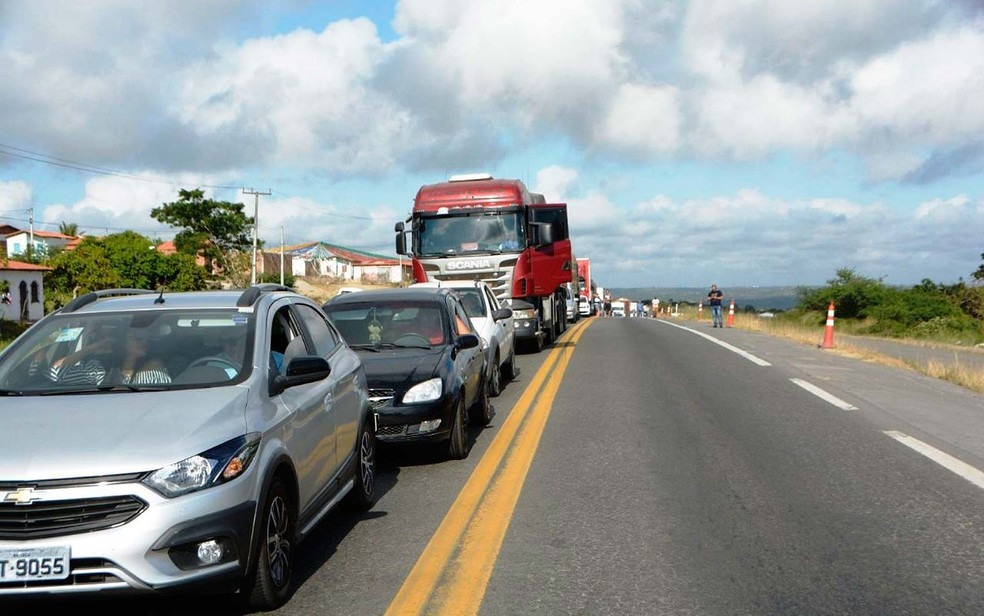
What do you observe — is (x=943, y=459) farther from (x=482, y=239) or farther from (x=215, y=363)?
(x=482, y=239)

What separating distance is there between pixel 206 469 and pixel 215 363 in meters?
1.18

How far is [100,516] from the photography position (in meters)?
3.89

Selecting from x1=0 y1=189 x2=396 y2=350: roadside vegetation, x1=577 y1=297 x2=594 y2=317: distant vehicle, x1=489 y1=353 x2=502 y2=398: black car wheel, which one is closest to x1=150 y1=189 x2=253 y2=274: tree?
x1=0 y1=189 x2=396 y2=350: roadside vegetation

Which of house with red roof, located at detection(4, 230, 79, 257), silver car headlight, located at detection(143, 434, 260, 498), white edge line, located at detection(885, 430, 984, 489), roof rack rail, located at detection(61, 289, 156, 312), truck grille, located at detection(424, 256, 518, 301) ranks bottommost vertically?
white edge line, located at detection(885, 430, 984, 489)

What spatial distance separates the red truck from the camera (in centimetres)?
2011

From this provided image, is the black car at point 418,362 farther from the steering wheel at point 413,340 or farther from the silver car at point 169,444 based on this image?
the silver car at point 169,444

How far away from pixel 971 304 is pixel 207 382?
50363mm

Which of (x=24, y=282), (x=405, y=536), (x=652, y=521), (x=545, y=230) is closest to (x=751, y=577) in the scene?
(x=652, y=521)

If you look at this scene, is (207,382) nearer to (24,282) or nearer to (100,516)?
(100,516)

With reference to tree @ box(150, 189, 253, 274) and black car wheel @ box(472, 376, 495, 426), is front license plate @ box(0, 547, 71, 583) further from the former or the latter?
tree @ box(150, 189, 253, 274)

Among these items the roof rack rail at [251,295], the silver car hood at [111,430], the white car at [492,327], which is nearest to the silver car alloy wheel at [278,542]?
the silver car hood at [111,430]

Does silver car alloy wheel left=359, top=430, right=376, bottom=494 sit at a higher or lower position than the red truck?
lower

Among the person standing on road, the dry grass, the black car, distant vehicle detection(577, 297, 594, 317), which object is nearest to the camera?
the black car

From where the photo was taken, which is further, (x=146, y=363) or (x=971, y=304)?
(x=971, y=304)
